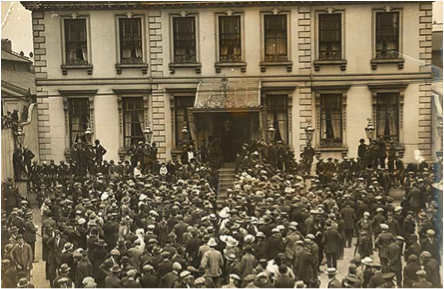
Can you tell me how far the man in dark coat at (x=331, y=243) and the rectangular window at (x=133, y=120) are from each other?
3.71 feet

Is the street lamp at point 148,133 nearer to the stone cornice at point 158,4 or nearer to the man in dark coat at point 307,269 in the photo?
the stone cornice at point 158,4

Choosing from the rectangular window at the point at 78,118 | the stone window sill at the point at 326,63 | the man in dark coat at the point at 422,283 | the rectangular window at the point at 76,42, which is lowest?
the man in dark coat at the point at 422,283

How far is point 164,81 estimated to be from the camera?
10.1 ft

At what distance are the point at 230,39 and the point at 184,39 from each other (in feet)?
0.81

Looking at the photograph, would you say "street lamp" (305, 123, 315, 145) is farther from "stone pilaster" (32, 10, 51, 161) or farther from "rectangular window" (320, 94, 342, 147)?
"stone pilaster" (32, 10, 51, 161)

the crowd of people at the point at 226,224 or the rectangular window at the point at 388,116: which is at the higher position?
the rectangular window at the point at 388,116

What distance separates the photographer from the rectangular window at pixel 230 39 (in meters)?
3.04

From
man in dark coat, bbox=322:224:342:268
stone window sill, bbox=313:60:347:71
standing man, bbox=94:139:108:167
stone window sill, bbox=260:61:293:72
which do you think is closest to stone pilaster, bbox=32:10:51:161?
standing man, bbox=94:139:108:167

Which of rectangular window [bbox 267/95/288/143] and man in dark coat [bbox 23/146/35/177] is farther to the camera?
man in dark coat [bbox 23/146/35/177]

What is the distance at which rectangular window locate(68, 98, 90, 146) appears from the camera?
10.1ft

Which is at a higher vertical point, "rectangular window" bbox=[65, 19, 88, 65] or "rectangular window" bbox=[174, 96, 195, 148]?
"rectangular window" bbox=[65, 19, 88, 65]

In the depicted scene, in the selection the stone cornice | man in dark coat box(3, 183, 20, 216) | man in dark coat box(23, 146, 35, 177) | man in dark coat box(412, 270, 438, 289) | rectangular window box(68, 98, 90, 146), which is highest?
the stone cornice

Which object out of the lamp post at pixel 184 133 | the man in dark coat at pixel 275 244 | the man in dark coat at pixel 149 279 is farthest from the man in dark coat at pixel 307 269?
the lamp post at pixel 184 133

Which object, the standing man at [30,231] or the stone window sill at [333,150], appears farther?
the standing man at [30,231]
